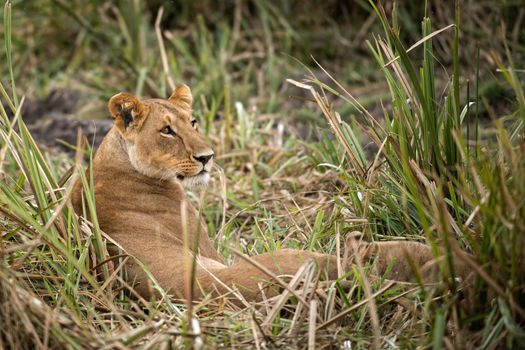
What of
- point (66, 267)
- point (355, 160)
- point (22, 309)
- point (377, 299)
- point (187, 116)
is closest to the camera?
point (22, 309)

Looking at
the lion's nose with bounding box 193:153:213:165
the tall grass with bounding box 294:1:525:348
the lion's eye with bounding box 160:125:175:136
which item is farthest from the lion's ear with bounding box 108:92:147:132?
the tall grass with bounding box 294:1:525:348

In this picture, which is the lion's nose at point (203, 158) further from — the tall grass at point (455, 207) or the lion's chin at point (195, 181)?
the tall grass at point (455, 207)

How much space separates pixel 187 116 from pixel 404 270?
1693 millimetres

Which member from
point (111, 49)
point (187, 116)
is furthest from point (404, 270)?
point (111, 49)

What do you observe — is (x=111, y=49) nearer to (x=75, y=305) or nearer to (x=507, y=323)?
(x=75, y=305)

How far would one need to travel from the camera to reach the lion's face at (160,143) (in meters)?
4.43

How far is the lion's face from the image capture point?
4.43 meters

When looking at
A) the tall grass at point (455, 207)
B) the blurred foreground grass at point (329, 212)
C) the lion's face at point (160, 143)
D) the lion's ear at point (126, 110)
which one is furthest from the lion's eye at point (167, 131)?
the tall grass at point (455, 207)

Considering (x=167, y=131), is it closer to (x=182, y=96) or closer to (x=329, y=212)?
(x=182, y=96)

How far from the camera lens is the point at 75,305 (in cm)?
352

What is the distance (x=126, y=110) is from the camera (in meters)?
4.46

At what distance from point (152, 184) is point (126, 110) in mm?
420

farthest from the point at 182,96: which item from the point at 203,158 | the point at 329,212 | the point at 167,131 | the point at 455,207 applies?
the point at 455,207

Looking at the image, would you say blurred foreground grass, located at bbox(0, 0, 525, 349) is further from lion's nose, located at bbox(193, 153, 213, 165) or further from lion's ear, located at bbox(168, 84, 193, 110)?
lion's ear, located at bbox(168, 84, 193, 110)
